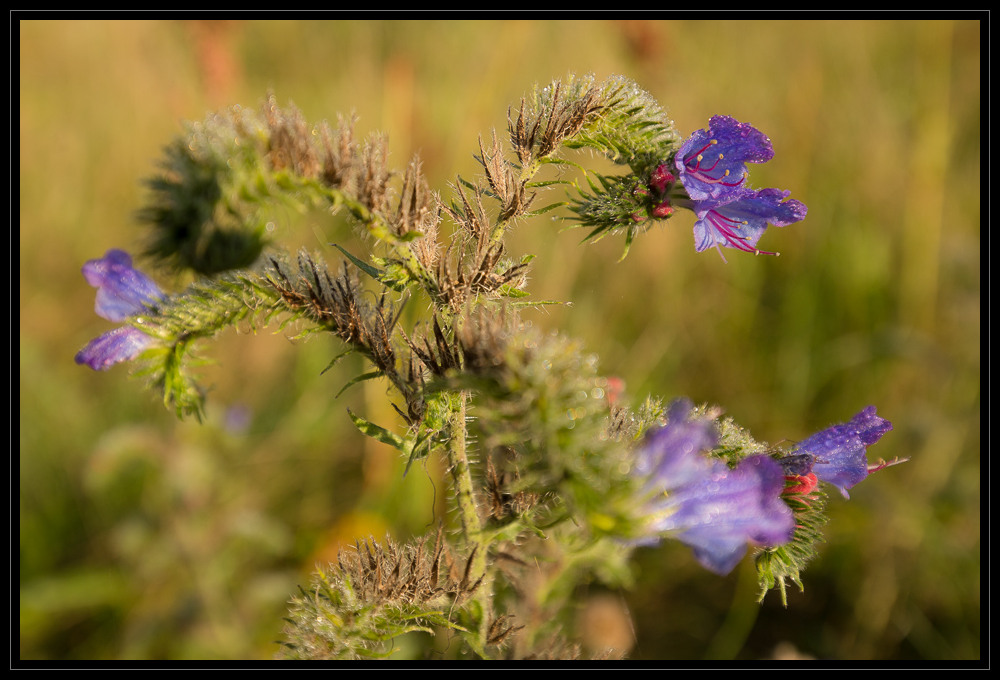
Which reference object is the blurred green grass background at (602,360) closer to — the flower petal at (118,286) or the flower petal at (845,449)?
the flower petal at (118,286)

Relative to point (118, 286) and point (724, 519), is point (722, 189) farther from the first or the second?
point (118, 286)

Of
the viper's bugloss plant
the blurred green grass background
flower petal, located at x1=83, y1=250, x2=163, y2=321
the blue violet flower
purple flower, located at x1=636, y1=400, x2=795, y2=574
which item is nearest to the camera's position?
purple flower, located at x1=636, y1=400, x2=795, y2=574

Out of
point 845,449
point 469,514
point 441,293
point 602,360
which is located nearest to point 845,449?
point 845,449

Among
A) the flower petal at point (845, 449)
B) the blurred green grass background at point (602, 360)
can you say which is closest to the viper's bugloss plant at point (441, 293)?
the flower petal at point (845, 449)

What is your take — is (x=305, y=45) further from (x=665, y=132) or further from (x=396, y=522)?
(x=665, y=132)

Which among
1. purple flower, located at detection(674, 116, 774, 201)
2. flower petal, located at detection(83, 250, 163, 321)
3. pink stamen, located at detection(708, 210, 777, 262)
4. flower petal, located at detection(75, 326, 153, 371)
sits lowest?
flower petal, located at detection(75, 326, 153, 371)

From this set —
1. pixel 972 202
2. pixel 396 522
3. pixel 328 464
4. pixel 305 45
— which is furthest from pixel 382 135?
pixel 305 45

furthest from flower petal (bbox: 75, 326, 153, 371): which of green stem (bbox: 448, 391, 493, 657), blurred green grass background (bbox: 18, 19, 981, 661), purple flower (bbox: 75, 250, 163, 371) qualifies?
green stem (bbox: 448, 391, 493, 657)

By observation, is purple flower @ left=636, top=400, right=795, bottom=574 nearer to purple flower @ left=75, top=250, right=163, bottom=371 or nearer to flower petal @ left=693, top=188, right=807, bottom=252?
flower petal @ left=693, top=188, right=807, bottom=252
